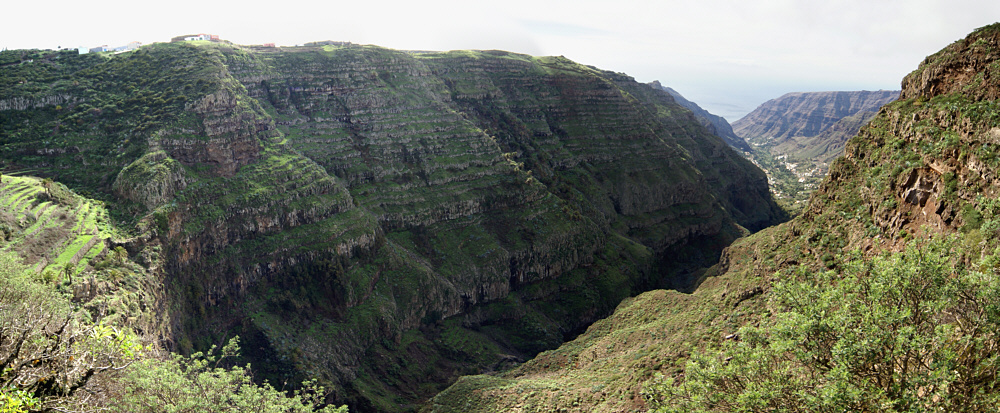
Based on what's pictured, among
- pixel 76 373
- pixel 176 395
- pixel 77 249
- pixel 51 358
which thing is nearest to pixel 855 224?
pixel 176 395

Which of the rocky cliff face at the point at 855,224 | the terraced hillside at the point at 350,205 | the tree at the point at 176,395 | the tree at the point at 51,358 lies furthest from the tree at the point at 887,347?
the terraced hillside at the point at 350,205

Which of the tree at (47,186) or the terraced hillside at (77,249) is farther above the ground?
the tree at (47,186)

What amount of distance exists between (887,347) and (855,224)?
108ft

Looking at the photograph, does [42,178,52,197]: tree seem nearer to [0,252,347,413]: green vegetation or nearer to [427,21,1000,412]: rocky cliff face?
[0,252,347,413]: green vegetation

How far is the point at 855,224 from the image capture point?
4766 centimetres

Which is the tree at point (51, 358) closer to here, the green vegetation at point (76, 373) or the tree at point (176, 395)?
the green vegetation at point (76, 373)

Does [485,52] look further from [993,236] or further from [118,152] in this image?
[993,236]

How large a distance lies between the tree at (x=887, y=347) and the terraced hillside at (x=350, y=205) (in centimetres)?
6782

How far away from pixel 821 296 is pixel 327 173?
98.5 metres

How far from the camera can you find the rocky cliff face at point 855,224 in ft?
120

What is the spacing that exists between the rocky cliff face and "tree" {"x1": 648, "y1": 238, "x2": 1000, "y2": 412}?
7117mm

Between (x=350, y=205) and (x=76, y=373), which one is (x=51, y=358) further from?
(x=350, y=205)

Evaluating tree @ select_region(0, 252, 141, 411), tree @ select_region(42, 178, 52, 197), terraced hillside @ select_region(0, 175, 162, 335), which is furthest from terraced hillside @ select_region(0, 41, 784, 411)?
tree @ select_region(0, 252, 141, 411)

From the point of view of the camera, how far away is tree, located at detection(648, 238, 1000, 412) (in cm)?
1922
